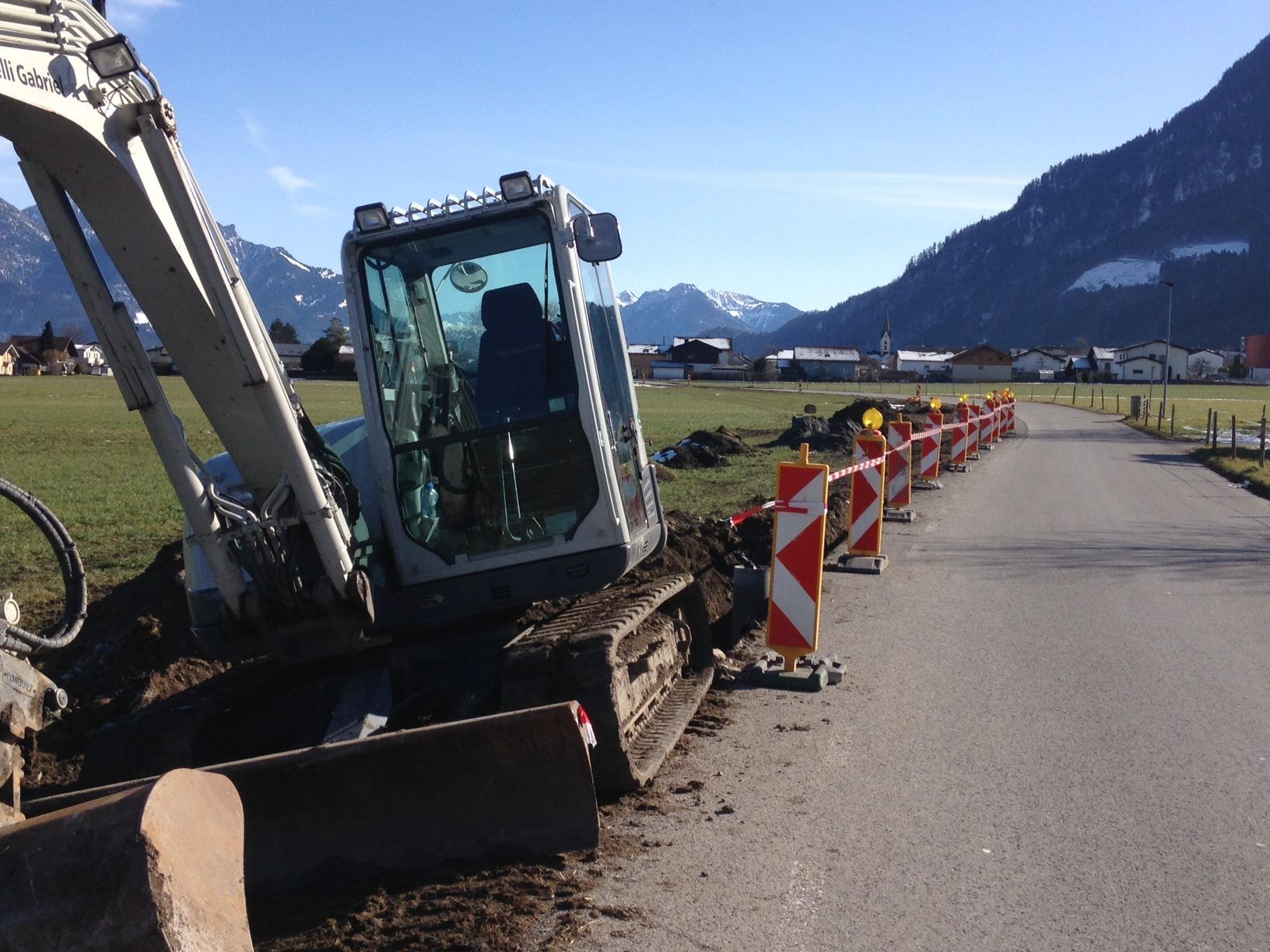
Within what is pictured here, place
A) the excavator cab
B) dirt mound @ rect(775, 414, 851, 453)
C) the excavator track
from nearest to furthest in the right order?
the excavator track, the excavator cab, dirt mound @ rect(775, 414, 851, 453)

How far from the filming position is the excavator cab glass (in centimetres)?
609

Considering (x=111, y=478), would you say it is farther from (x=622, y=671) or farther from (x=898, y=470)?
(x=622, y=671)

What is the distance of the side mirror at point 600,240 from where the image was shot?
19.3ft

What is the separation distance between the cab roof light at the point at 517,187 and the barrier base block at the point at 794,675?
341 cm

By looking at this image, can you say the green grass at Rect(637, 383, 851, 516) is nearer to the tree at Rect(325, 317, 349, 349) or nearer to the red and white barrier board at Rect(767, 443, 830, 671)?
the red and white barrier board at Rect(767, 443, 830, 671)

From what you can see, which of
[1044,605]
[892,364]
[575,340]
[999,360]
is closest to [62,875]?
[575,340]

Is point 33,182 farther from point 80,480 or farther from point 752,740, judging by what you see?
point 80,480

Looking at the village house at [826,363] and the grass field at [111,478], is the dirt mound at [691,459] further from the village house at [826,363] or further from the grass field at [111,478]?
the village house at [826,363]

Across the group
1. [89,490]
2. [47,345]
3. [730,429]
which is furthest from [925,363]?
[89,490]

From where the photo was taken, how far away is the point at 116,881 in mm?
3242

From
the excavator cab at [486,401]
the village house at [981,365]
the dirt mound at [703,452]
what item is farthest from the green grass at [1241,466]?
the village house at [981,365]

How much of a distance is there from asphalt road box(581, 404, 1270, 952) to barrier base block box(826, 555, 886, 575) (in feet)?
2.23

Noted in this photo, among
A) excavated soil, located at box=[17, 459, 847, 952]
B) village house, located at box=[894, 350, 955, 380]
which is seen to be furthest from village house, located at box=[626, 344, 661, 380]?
excavated soil, located at box=[17, 459, 847, 952]

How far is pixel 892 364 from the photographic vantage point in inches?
6786
